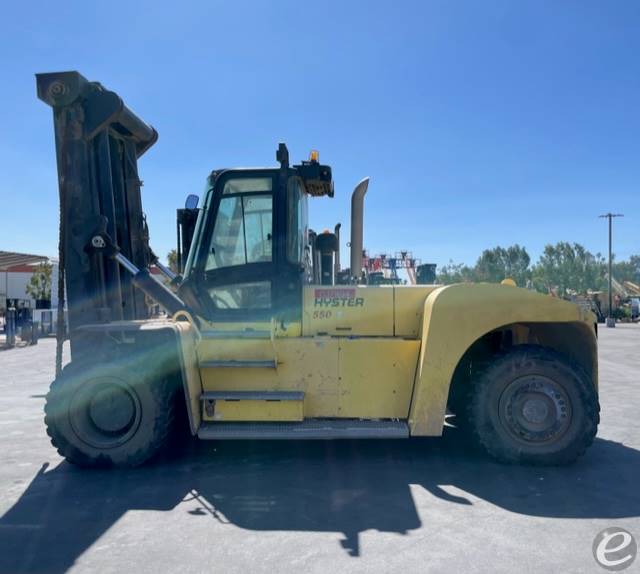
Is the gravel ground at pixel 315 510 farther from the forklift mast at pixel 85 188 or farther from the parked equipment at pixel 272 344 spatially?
the forklift mast at pixel 85 188

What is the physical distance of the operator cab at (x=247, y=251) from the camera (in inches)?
233

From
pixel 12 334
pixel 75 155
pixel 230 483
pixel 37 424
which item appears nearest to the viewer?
pixel 230 483

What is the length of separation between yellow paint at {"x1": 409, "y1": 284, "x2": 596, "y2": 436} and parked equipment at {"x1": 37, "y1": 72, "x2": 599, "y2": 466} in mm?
14

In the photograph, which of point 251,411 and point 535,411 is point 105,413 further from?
point 535,411

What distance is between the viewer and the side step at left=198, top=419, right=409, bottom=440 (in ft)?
17.7

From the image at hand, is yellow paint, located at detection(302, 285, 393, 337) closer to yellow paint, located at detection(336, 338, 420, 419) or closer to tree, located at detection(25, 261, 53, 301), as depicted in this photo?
yellow paint, located at detection(336, 338, 420, 419)

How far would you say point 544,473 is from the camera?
211 inches

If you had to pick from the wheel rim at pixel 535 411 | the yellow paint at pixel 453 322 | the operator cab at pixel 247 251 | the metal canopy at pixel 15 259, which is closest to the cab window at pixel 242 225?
the operator cab at pixel 247 251

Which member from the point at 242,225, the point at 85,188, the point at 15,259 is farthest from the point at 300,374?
the point at 15,259

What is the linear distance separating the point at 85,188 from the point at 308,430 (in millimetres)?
3422

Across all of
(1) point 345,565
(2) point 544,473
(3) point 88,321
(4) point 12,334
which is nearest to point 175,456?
(3) point 88,321

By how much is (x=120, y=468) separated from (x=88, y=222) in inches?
98.9

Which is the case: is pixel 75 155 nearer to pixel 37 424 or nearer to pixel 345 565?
pixel 37 424

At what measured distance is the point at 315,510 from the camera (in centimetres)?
Answer: 443
